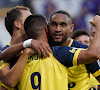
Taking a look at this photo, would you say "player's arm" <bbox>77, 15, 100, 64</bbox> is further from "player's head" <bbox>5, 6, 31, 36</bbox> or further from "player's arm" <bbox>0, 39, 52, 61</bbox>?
"player's head" <bbox>5, 6, 31, 36</bbox>

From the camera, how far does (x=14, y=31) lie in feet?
12.3

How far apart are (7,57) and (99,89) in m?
2.04

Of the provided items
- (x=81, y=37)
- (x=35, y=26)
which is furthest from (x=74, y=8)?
(x=35, y=26)

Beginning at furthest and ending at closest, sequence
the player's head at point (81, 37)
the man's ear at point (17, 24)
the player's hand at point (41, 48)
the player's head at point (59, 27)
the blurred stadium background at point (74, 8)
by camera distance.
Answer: the blurred stadium background at point (74, 8) < the player's head at point (81, 37) < the man's ear at point (17, 24) < the player's head at point (59, 27) < the player's hand at point (41, 48)

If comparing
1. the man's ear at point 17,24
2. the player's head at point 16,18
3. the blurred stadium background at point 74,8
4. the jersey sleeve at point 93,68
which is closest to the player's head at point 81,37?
the player's head at point 16,18

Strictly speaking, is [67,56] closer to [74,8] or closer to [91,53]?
[91,53]

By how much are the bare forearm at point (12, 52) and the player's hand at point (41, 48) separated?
18 centimetres

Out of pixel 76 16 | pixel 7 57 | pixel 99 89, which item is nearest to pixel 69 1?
pixel 76 16

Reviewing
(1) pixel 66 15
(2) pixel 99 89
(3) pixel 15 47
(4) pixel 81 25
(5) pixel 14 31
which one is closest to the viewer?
(3) pixel 15 47

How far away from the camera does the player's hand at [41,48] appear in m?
2.68

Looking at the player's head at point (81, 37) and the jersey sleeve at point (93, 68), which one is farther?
the player's head at point (81, 37)

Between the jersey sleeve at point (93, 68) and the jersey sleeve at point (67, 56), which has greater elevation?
the jersey sleeve at point (67, 56)

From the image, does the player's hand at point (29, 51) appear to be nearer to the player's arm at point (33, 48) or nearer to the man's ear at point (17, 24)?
the player's arm at point (33, 48)

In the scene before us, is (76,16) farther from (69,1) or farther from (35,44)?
(35,44)
